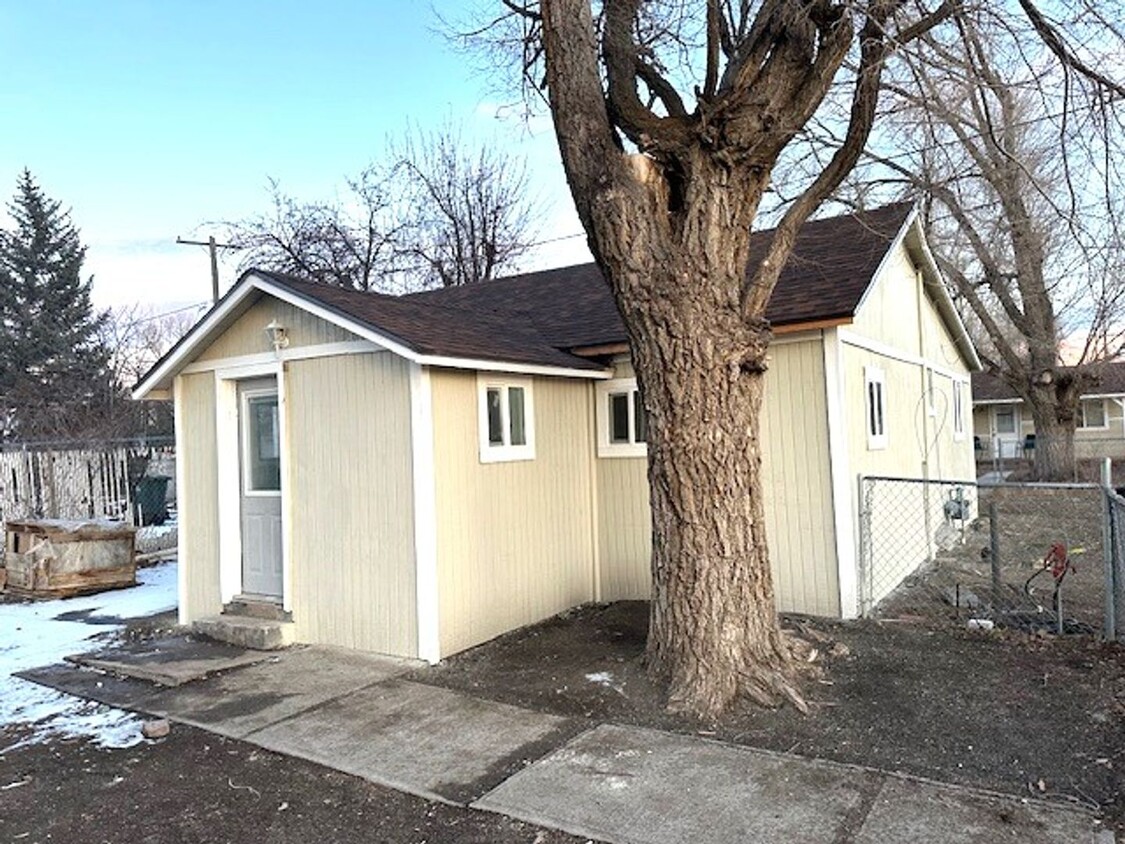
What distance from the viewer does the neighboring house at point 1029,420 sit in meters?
29.9

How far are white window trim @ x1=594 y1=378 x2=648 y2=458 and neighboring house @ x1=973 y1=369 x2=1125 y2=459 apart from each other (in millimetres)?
26115

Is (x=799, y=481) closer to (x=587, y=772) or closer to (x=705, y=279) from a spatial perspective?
(x=705, y=279)

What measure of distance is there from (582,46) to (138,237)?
102 ft

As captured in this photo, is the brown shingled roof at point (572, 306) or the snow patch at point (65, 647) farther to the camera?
the brown shingled roof at point (572, 306)

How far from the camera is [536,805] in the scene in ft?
11.8

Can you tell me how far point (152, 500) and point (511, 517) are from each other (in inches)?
377

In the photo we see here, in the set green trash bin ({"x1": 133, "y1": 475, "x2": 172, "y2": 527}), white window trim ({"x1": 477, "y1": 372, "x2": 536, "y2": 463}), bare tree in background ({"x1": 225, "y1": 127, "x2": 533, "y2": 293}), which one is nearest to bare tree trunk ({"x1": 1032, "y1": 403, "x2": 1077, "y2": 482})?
bare tree in background ({"x1": 225, "y1": 127, "x2": 533, "y2": 293})

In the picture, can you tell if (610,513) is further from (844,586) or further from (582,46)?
(582,46)

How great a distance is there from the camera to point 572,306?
384 inches

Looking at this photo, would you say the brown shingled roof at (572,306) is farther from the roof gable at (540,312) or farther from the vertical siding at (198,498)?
the vertical siding at (198,498)

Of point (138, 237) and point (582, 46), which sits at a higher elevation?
point (138, 237)

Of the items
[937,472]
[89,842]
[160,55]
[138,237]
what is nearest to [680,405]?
[89,842]

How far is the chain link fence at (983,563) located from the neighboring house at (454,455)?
753mm

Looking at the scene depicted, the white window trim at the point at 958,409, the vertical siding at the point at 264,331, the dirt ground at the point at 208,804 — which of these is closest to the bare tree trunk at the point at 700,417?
the dirt ground at the point at 208,804
